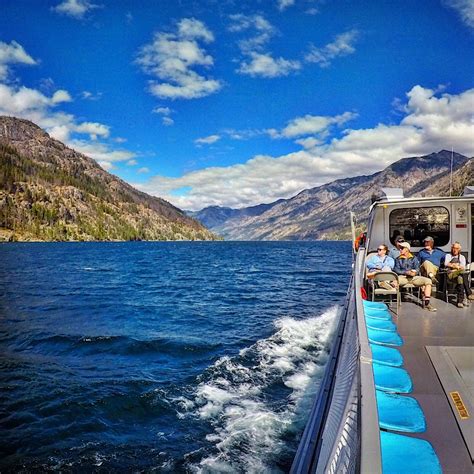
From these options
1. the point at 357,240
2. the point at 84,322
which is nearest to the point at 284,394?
the point at 357,240

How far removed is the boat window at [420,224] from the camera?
1343cm

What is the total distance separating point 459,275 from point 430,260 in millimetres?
1706

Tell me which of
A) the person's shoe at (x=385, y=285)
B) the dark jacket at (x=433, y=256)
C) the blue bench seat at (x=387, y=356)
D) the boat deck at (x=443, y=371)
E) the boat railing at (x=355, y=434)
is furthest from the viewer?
the dark jacket at (x=433, y=256)

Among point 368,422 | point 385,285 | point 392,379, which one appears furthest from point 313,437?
point 385,285

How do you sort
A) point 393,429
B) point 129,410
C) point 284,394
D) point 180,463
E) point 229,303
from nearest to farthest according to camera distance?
point 393,429
point 180,463
point 129,410
point 284,394
point 229,303

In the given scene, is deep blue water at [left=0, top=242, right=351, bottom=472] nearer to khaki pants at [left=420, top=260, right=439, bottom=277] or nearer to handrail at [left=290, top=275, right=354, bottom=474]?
handrail at [left=290, top=275, right=354, bottom=474]

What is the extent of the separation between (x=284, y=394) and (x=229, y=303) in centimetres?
1458

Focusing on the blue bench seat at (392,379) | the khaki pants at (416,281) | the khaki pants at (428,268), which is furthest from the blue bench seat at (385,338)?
the khaki pants at (428,268)

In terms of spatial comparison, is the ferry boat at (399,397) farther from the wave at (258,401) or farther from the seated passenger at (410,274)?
the wave at (258,401)

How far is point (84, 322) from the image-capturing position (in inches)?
785

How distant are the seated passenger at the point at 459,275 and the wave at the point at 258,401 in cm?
484

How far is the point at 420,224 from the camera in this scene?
45.1 ft

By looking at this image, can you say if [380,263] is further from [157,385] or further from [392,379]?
[157,385]

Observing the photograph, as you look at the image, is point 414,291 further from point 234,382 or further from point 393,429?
point 393,429
